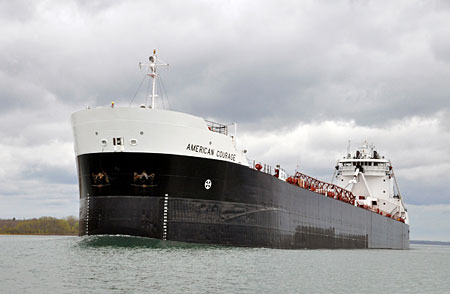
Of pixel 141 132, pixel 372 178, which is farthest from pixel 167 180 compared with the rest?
pixel 372 178

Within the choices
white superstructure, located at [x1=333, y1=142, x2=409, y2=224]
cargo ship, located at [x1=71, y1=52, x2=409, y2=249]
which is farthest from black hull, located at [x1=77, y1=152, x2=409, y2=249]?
white superstructure, located at [x1=333, y1=142, x2=409, y2=224]

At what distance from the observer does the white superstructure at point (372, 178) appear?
55.2 m

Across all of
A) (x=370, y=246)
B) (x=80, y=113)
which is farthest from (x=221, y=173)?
(x=370, y=246)

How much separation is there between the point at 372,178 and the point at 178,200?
3721cm

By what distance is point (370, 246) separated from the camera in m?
48.7

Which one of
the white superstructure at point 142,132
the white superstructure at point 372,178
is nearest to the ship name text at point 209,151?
the white superstructure at point 142,132

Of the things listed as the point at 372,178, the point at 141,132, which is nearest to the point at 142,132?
the point at 141,132

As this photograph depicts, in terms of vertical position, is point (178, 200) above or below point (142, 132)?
below

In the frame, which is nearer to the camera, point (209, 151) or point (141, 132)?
point (141, 132)

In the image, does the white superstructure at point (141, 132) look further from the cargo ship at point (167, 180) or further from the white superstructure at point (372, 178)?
the white superstructure at point (372, 178)

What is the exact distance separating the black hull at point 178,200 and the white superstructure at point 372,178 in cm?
2695

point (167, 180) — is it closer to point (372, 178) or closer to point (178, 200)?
point (178, 200)

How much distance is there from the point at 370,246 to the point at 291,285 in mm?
34411

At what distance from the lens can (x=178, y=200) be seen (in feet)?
80.8
